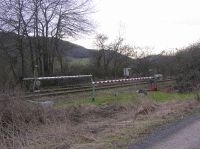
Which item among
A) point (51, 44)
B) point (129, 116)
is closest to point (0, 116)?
point (129, 116)

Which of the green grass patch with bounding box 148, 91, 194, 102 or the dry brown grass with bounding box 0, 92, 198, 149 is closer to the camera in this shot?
the dry brown grass with bounding box 0, 92, 198, 149

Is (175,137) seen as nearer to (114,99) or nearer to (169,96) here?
(114,99)

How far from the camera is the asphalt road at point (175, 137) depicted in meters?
11.7

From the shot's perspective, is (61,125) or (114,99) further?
(114,99)

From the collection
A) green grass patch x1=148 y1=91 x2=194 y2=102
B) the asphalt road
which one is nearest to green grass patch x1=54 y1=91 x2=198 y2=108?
green grass patch x1=148 y1=91 x2=194 y2=102

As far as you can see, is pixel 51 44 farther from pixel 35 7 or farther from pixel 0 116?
pixel 0 116

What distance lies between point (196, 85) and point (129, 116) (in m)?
11.4

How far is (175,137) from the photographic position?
42.4 ft

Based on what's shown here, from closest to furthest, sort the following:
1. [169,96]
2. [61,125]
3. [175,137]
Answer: [175,137]
[61,125]
[169,96]

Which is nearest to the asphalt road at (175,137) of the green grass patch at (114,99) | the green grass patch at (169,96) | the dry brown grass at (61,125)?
the dry brown grass at (61,125)

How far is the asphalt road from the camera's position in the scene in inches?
461

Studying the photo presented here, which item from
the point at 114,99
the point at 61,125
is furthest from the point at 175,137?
the point at 114,99

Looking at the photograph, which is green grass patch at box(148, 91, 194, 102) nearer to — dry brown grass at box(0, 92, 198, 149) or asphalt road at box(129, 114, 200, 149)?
dry brown grass at box(0, 92, 198, 149)

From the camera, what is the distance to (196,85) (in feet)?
92.4
